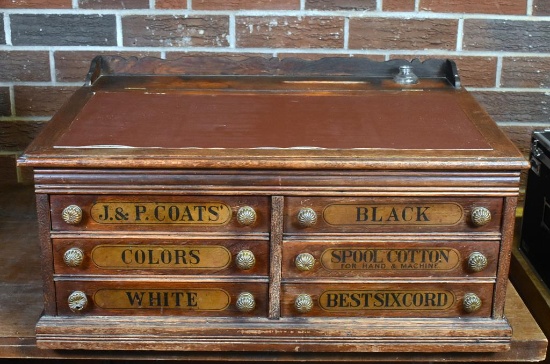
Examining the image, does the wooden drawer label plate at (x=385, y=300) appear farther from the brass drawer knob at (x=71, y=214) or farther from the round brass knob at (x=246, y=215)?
the brass drawer knob at (x=71, y=214)

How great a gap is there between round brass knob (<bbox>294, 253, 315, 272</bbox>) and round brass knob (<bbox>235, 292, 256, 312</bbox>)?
0.37 ft

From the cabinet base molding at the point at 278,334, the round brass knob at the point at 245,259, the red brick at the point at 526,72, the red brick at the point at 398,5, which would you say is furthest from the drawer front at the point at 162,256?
the red brick at the point at 526,72

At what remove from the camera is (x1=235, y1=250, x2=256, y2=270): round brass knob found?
160 centimetres

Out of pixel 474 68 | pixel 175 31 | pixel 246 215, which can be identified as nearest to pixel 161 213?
pixel 246 215

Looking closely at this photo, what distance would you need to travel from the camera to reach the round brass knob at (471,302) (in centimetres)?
163

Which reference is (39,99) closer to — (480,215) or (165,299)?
(165,299)

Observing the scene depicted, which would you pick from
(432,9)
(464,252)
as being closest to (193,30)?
(432,9)

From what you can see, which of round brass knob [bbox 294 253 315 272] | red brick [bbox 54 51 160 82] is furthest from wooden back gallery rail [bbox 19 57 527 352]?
red brick [bbox 54 51 160 82]

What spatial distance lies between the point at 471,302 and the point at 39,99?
1249 mm

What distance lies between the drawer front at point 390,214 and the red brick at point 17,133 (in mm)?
973

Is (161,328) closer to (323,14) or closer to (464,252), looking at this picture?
(464,252)

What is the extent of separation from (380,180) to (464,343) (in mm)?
367

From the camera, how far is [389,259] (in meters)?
1.62

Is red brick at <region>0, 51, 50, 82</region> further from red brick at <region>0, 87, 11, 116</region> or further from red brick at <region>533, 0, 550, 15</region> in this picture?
red brick at <region>533, 0, 550, 15</region>
